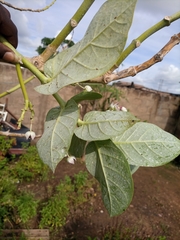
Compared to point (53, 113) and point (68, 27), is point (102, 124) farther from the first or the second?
point (68, 27)

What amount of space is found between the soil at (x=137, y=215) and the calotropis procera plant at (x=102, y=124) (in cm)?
231

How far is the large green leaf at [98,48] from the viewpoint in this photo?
26cm

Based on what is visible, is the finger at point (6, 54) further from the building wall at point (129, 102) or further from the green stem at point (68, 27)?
the building wall at point (129, 102)

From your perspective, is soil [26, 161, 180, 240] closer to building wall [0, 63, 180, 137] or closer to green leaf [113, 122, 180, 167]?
building wall [0, 63, 180, 137]

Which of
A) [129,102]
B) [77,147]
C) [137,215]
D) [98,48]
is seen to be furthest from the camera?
[129,102]

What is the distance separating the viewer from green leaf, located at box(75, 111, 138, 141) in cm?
31

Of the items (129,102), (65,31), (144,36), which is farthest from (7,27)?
(129,102)

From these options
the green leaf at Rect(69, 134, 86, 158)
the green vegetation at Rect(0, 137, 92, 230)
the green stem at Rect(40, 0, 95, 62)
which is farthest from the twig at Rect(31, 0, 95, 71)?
the green vegetation at Rect(0, 137, 92, 230)

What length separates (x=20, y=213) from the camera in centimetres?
257

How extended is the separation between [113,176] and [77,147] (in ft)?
0.26

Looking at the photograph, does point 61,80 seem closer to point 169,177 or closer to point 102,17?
point 102,17

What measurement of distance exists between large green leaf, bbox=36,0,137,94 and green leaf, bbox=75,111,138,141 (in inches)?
2.6

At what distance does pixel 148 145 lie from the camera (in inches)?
13.9

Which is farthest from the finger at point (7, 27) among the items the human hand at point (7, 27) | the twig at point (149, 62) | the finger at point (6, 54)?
the twig at point (149, 62)
